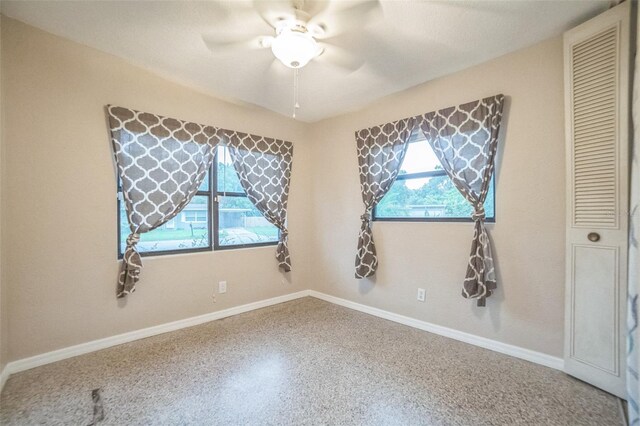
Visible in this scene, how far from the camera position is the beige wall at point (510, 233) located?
2.06 meters

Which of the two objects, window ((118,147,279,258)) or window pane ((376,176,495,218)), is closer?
window pane ((376,176,495,218))

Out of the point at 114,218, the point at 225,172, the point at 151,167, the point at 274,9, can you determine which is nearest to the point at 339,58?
the point at 274,9

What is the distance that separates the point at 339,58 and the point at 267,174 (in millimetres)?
1602

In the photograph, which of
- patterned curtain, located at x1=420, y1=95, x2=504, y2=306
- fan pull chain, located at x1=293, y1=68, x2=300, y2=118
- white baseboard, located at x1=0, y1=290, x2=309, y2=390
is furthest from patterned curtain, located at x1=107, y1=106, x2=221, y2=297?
patterned curtain, located at x1=420, y1=95, x2=504, y2=306

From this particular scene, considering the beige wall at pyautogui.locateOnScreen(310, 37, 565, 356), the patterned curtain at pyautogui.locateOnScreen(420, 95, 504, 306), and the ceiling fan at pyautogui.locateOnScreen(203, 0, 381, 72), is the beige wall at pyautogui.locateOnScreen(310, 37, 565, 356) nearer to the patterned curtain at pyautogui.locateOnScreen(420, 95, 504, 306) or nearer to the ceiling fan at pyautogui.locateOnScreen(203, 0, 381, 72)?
the patterned curtain at pyautogui.locateOnScreen(420, 95, 504, 306)

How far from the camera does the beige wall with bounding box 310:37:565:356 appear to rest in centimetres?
206

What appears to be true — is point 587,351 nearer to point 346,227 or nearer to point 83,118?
point 346,227

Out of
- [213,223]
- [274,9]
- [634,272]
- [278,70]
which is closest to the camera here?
[634,272]

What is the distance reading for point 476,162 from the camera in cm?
237

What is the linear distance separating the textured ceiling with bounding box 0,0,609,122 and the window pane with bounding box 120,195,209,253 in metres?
1.28

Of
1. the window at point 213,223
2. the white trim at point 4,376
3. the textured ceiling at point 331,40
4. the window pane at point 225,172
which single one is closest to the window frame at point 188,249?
the window at point 213,223

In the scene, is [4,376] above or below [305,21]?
below

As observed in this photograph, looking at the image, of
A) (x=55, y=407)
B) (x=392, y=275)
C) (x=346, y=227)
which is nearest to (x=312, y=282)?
(x=346, y=227)

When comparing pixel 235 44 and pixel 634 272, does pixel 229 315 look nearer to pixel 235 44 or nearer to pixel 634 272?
pixel 235 44
